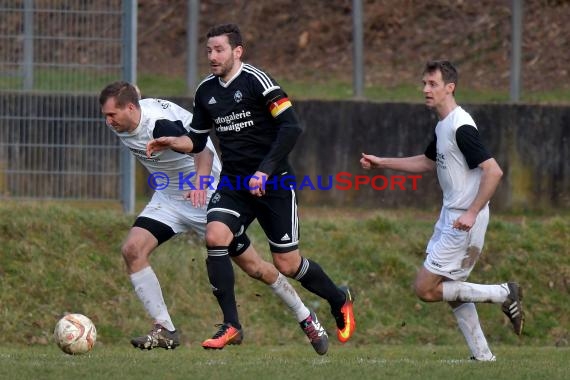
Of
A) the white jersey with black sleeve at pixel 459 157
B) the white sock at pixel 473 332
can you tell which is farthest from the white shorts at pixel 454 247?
the white sock at pixel 473 332

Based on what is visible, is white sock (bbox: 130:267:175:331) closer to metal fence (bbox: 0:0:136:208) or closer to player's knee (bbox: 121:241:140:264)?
player's knee (bbox: 121:241:140:264)

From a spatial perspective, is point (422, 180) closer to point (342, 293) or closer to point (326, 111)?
point (326, 111)

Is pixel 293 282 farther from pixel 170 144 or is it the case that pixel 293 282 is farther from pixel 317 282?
pixel 170 144

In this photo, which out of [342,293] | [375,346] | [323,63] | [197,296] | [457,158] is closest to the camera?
[457,158]

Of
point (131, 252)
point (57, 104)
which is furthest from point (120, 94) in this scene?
point (57, 104)

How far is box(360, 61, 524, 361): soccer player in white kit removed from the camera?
8.34 meters

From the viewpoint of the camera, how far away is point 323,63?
17.4 meters

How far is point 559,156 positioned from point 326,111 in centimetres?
269

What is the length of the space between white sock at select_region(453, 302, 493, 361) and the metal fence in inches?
227

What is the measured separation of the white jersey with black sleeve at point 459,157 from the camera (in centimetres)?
837

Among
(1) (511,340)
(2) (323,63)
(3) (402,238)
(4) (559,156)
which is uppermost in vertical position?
(2) (323,63)

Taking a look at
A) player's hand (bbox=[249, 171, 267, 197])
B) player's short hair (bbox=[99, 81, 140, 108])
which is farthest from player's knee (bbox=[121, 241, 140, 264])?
player's hand (bbox=[249, 171, 267, 197])

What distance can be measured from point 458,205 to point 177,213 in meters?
2.10

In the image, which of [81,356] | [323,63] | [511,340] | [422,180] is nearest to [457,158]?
[81,356]
